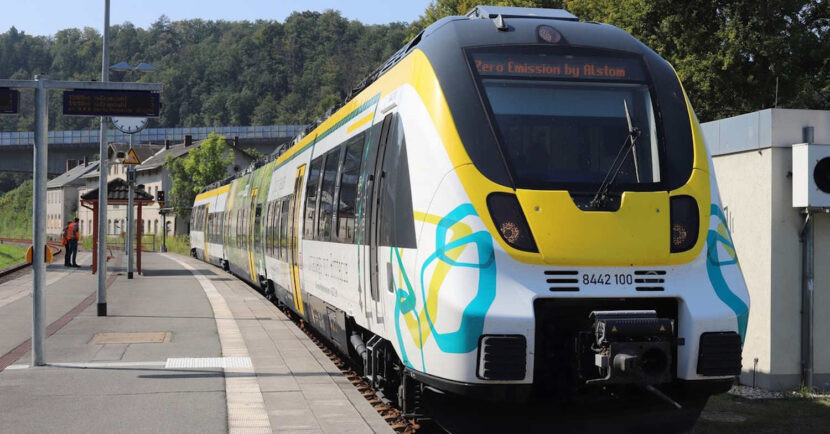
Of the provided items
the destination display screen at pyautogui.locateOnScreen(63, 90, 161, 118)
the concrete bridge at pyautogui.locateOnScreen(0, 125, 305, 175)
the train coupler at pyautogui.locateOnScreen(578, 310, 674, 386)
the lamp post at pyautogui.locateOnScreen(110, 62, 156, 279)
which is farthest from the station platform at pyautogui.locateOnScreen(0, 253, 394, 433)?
the concrete bridge at pyautogui.locateOnScreen(0, 125, 305, 175)

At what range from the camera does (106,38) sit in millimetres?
20797

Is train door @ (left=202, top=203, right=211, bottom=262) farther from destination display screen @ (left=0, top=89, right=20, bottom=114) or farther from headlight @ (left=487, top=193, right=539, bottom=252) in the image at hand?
headlight @ (left=487, top=193, right=539, bottom=252)

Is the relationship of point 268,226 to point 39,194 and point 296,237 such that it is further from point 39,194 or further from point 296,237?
point 39,194

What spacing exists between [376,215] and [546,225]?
196 cm

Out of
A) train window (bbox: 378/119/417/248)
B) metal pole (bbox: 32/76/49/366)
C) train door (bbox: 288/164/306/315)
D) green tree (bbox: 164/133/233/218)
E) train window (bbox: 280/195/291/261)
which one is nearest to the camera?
train window (bbox: 378/119/417/248)

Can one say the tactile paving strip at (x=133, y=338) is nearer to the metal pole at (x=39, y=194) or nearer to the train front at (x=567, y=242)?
the metal pole at (x=39, y=194)

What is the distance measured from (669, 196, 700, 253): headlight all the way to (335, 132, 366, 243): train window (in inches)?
129

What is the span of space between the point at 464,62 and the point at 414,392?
8.60ft

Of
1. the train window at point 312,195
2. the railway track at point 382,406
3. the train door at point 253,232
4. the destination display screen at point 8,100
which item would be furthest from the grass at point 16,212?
the destination display screen at point 8,100

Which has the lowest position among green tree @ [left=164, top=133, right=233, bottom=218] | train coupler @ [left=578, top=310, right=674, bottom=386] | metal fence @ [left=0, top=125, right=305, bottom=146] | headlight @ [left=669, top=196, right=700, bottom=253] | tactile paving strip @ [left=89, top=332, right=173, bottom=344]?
tactile paving strip @ [left=89, top=332, right=173, bottom=344]

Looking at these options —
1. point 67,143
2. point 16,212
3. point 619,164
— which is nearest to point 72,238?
point 619,164

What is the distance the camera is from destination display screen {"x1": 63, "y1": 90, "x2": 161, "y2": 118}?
1180 cm

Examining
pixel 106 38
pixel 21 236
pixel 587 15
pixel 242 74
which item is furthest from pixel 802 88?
pixel 242 74

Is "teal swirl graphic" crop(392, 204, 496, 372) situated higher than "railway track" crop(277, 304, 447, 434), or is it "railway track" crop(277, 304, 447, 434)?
"teal swirl graphic" crop(392, 204, 496, 372)
